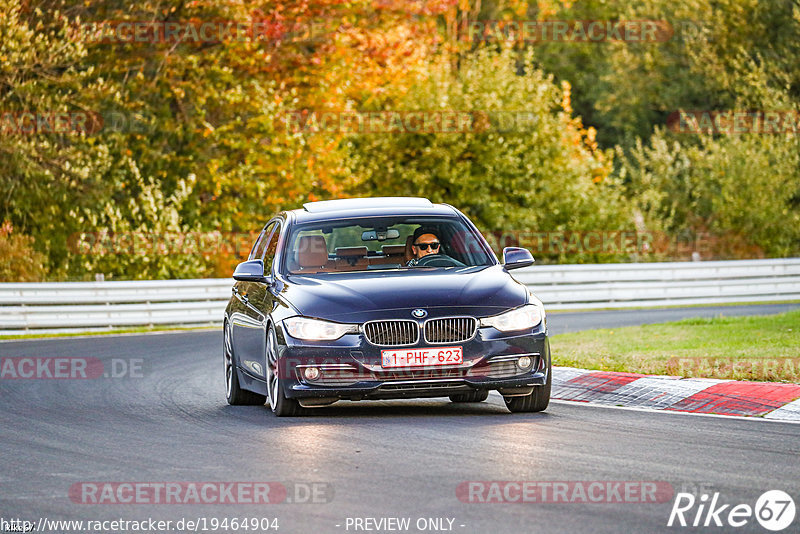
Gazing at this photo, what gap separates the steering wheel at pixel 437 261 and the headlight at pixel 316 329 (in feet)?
5.18

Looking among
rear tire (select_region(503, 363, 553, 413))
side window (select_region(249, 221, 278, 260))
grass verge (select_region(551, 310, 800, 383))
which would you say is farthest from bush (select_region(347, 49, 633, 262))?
rear tire (select_region(503, 363, 553, 413))

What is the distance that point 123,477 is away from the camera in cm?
881

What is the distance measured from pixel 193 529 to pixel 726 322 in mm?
16604

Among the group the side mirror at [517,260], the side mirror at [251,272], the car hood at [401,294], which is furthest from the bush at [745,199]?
the car hood at [401,294]

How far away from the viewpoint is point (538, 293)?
3222 cm

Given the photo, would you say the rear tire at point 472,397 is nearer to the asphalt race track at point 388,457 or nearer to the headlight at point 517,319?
the asphalt race track at point 388,457

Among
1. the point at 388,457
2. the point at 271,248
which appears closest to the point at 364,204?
the point at 271,248

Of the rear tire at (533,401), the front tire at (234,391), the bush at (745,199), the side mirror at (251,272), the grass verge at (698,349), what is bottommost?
the bush at (745,199)

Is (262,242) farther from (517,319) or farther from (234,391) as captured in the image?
(517,319)

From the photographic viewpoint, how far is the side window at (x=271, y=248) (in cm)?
1312

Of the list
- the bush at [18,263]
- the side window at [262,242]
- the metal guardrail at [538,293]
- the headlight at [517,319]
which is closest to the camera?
the headlight at [517,319]

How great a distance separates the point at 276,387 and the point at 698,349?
664 cm

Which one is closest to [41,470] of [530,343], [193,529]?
[193,529]

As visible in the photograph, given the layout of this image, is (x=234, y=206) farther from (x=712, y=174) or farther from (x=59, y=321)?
(x=712, y=174)
